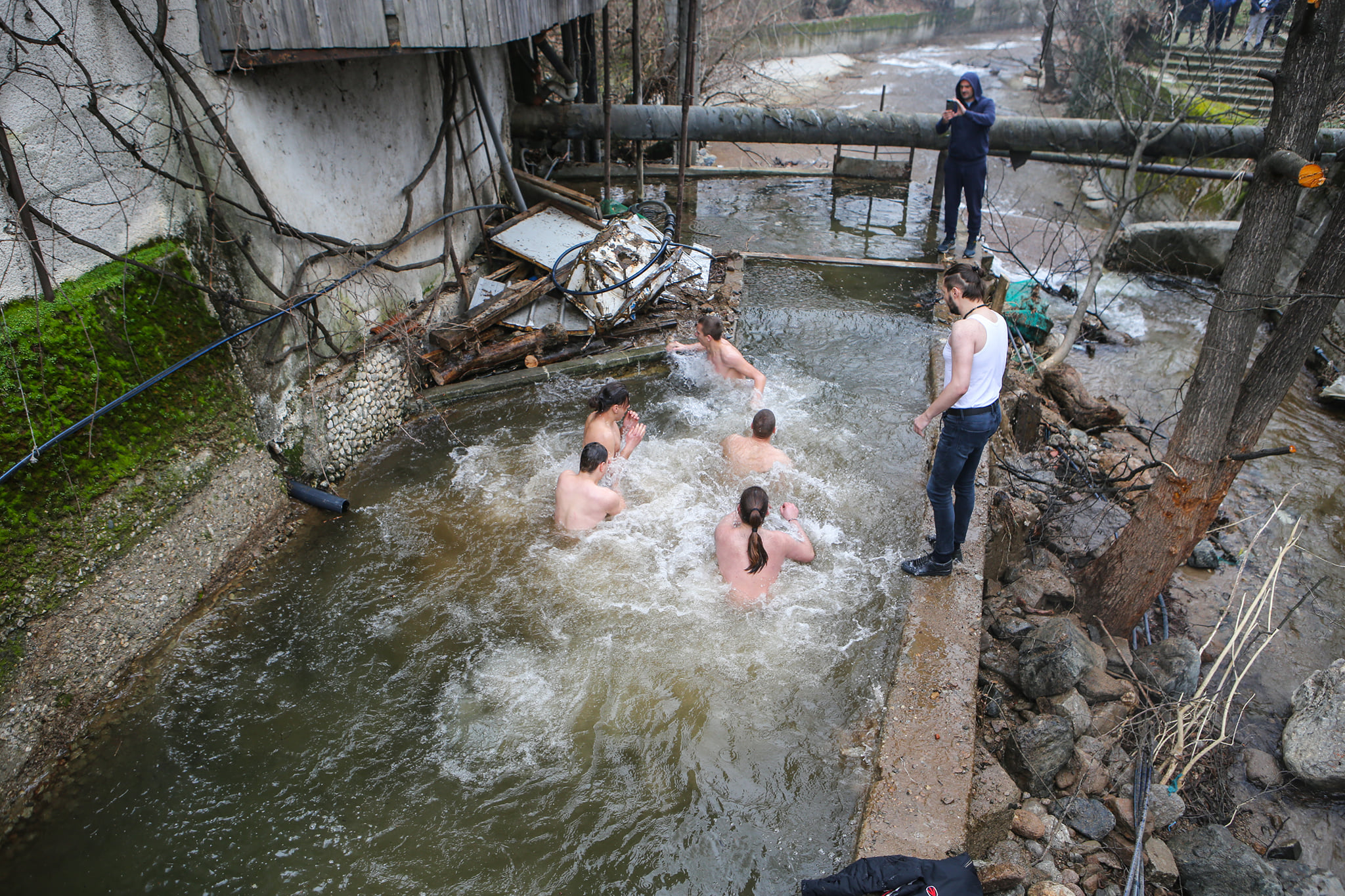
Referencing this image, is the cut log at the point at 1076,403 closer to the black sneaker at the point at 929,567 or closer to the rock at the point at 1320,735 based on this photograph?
the rock at the point at 1320,735

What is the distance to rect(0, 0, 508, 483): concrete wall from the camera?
388cm

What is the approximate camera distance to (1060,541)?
6316 millimetres

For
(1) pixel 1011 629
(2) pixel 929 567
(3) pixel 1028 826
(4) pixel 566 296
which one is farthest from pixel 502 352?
(3) pixel 1028 826

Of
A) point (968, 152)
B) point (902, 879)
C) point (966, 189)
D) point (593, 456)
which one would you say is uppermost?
point (968, 152)

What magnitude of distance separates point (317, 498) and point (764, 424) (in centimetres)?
340

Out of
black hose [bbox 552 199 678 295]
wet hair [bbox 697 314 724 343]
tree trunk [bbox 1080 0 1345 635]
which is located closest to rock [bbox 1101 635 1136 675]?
tree trunk [bbox 1080 0 1345 635]

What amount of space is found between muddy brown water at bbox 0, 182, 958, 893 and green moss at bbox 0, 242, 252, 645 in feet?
2.88

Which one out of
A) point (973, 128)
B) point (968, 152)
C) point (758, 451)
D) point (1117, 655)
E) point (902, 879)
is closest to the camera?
point (902, 879)

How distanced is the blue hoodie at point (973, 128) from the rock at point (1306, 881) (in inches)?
294

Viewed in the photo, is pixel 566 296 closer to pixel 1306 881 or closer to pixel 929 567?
pixel 929 567

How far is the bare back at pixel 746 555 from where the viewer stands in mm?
4777

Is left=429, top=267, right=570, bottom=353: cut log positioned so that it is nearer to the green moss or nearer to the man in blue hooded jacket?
the green moss

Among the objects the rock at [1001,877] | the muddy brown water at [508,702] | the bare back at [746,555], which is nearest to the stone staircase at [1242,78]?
the muddy brown water at [508,702]

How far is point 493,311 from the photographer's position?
718 cm
